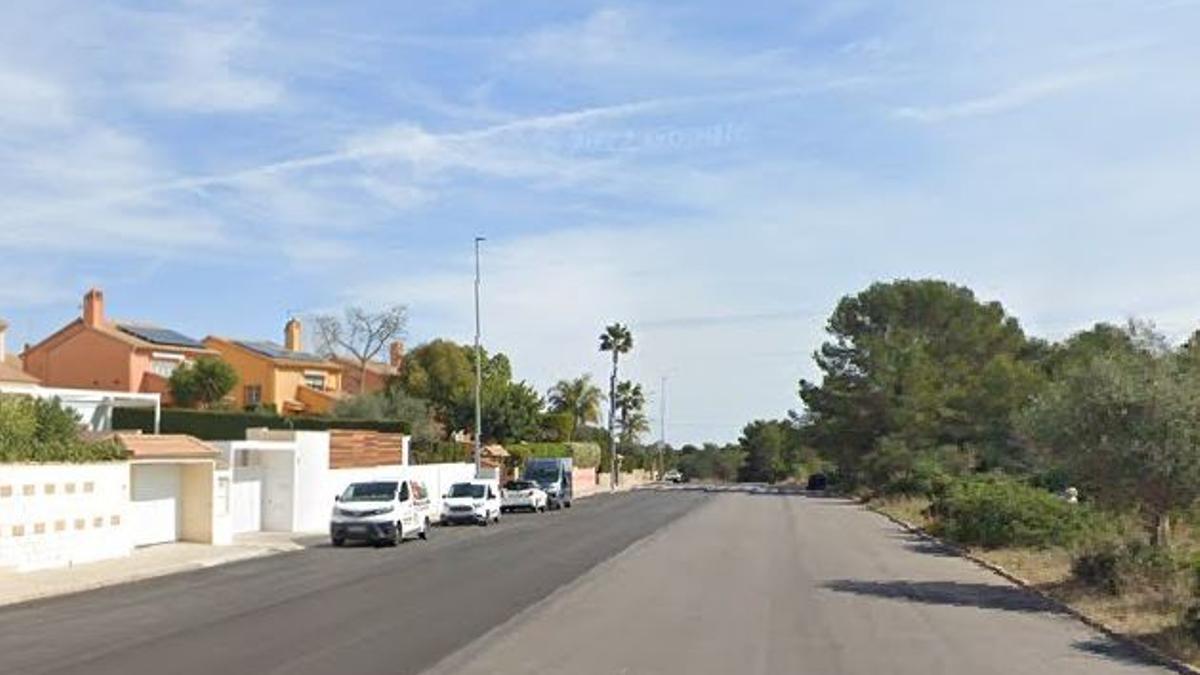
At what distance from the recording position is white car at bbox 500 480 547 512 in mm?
64938

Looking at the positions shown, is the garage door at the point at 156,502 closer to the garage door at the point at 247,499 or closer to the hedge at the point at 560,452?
the garage door at the point at 247,499

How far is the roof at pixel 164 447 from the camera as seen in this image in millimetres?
32781

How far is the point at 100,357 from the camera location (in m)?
74.2

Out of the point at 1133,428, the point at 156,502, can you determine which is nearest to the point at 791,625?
the point at 1133,428

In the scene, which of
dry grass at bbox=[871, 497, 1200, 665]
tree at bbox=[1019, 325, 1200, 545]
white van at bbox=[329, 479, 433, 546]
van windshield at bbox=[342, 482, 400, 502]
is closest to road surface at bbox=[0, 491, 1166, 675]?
dry grass at bbox=[871, 497, 1200, 665]

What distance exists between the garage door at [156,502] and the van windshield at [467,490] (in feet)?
56.6

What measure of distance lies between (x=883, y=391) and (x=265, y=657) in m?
69.9

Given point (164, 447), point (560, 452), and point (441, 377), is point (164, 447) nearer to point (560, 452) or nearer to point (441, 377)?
point (441, 377)

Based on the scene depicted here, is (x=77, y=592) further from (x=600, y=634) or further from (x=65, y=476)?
(x=600, y=634)

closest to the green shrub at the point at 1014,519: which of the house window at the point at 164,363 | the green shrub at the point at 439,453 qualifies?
the green shrub at the point at 439,453

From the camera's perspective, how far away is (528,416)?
9138cm

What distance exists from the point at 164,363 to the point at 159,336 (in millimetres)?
→ 3049

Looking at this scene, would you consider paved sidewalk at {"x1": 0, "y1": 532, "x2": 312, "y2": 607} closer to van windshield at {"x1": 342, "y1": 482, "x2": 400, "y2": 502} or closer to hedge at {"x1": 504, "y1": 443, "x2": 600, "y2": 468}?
van windshield at {"x1": 342, "y1": 482, "x2": 400, "y2": 502}

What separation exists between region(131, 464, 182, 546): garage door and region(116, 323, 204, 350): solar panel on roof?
41.0m
